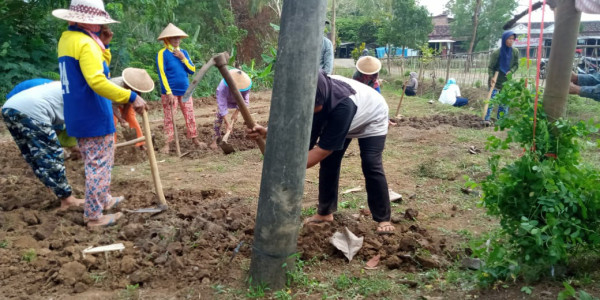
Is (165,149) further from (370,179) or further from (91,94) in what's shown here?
(370,179)

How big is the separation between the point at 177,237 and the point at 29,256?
100cm

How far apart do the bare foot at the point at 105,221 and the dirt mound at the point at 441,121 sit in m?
6.46

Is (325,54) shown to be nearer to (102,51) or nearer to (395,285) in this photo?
(102,51)

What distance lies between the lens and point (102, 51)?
392cm

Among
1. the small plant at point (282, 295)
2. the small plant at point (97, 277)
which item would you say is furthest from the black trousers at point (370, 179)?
the small plant at point (97, 277)

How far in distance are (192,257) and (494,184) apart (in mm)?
1985

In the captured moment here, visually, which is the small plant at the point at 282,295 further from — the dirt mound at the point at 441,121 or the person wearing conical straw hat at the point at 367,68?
the dirt mound at the point at 441,121

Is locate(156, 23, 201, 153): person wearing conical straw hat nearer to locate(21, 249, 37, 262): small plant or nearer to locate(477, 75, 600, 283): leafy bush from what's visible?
locate(21, 249, 37, 262): small plant

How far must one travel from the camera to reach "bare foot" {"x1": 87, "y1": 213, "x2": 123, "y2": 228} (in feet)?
13.2

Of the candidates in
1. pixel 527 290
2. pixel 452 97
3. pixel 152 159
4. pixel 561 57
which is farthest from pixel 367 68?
pixel 452 97

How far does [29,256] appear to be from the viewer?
3.39 m

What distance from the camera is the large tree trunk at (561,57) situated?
2.55m

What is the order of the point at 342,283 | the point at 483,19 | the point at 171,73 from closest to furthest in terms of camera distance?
the point at 342,283, the point at 171,73, the point at 483,19

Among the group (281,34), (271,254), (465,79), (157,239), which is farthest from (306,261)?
(465,79)
